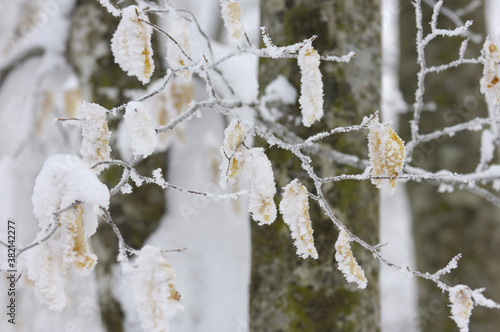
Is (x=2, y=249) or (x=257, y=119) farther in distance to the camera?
(x=2, y=249)

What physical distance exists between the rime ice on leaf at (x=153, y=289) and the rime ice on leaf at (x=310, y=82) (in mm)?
349

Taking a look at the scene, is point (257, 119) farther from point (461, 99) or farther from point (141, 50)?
point (461, 99)

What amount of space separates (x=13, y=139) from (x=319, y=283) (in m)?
1.85

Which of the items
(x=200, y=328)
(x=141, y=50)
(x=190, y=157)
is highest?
(x=190, y=157)

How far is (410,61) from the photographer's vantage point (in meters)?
2.93

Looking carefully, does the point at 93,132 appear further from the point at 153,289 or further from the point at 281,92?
the point at 281,92

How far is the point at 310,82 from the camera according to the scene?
78cm

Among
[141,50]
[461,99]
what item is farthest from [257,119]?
[461,99]

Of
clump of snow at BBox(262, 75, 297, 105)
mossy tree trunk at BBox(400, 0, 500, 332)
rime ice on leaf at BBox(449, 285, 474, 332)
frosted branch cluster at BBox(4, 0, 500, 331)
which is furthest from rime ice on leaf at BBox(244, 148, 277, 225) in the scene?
mossy tree trunk at BBox(400, 0, 500, 332)

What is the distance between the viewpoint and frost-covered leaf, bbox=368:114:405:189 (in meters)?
0.78

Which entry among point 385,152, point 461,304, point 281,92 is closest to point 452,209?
point 281,92

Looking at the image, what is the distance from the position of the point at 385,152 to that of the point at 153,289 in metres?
0.44

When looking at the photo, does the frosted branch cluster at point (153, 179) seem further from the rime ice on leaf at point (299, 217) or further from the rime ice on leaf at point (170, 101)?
the rime ice on leaf at point (170, 101)

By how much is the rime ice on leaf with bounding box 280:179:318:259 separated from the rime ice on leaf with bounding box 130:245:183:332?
0.21 metres
